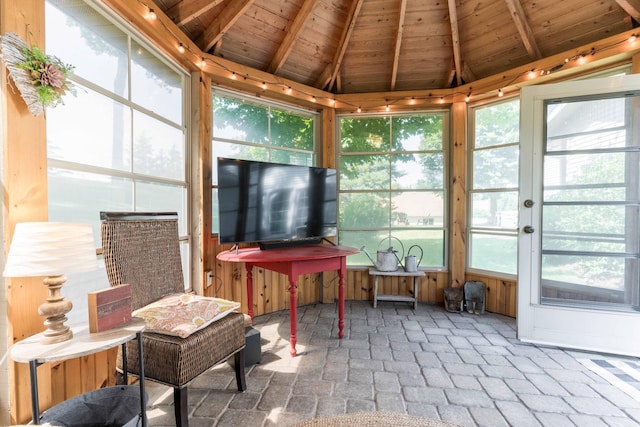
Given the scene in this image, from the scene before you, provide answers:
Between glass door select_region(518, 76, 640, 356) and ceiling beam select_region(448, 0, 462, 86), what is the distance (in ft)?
3.03

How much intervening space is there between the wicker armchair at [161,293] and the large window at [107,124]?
0.26 m

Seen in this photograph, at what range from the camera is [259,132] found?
3.10 metres

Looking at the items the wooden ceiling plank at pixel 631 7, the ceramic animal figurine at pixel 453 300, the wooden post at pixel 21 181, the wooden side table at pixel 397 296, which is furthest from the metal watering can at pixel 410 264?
the wooden post at pixel 21 181

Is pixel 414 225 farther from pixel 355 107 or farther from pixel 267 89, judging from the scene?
pixel 267 89

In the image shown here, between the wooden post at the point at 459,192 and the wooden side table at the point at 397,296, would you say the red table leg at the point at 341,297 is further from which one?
the wooden post at the point at 459,192

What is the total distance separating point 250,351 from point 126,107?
1914 millimetres

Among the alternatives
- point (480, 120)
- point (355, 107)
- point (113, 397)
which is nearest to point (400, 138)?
point (355, 107)

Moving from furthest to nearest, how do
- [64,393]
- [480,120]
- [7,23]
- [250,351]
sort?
[480,120] < [250,351] < [64,393] < [7,23]

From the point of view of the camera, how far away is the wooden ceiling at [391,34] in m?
2.50

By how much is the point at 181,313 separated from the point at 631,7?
12.9ft

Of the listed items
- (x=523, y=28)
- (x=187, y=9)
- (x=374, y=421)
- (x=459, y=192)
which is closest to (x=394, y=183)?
(x=459, y=192)

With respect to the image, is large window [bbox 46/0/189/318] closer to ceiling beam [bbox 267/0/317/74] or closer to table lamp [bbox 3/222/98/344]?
table lamp [bbox 3/222/98/344]

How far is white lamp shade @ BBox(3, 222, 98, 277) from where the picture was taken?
3.29 feet

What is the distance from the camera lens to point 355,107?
3.53 m
